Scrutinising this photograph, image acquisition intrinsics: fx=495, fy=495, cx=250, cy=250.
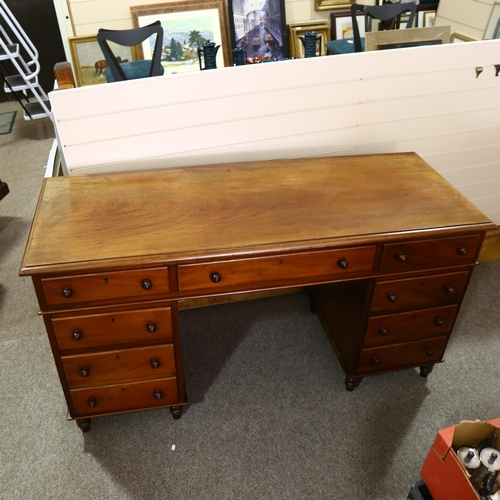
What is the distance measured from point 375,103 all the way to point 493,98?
573mm

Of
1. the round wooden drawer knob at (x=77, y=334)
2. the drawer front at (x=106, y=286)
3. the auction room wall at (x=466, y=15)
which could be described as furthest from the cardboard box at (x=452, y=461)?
the auction room wall at (x=466, y=15)

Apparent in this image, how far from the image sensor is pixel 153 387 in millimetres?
1716

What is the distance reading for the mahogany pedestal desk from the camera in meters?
1.43

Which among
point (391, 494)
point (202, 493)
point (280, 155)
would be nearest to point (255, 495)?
point (202, 493)

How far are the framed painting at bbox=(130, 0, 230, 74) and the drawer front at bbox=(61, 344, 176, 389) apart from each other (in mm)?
3037

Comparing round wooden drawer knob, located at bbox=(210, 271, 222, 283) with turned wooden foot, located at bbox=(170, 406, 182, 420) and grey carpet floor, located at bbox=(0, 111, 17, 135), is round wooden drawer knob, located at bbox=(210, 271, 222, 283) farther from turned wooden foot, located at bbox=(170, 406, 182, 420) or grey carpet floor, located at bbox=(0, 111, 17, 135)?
grey carpet floor, located at bbox=(0, 111, 17, 135)

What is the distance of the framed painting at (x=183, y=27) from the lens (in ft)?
13.1

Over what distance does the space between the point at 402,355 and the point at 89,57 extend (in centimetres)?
352

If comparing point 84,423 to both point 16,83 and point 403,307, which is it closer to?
point 403,307

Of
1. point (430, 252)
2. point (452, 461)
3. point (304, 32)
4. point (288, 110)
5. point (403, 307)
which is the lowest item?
point (452, 461)

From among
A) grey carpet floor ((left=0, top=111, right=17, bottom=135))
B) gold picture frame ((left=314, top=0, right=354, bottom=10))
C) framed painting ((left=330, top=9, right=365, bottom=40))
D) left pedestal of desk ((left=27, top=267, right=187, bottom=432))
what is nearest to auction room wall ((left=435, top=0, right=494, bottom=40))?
framed painting ((left=330, top=9, right=365, bottom=40))

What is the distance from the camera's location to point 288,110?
6.33ft

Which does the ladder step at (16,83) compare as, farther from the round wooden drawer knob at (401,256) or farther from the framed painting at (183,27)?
the round wooden drawer knob at (401,256)

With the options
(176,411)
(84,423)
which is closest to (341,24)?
(176,411)
